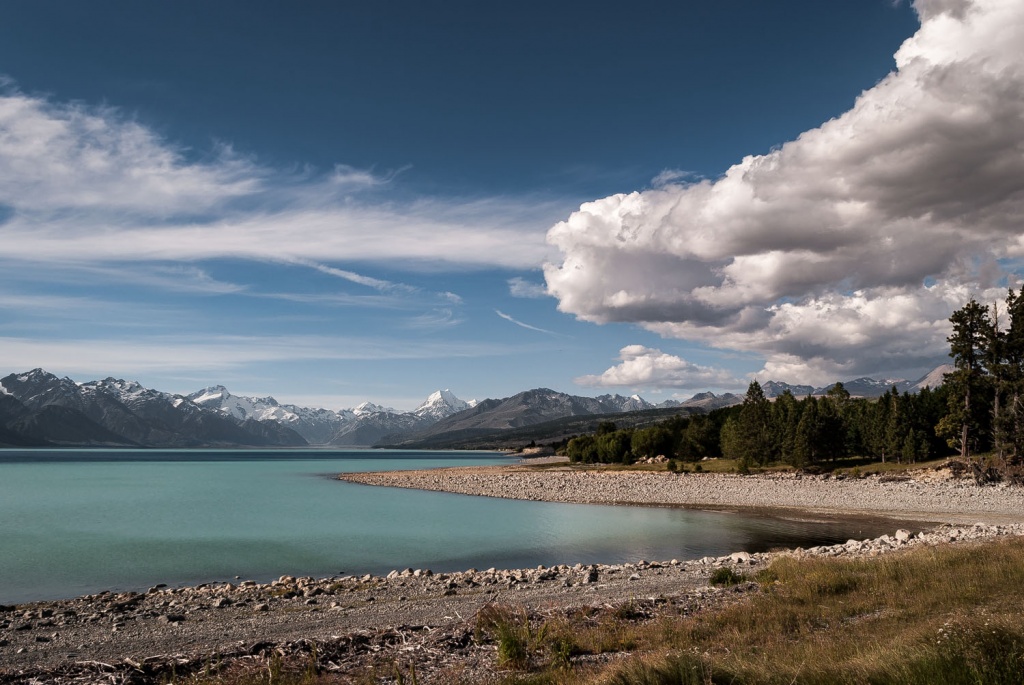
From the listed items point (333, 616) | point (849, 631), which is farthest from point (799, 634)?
point (333, 616)

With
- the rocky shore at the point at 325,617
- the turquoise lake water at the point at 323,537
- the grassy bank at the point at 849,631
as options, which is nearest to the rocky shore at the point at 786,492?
the turquoise lake water at the point at 323,537

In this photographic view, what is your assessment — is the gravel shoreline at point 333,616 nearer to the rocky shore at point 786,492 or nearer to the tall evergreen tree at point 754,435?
the rocky shore at point 786,492

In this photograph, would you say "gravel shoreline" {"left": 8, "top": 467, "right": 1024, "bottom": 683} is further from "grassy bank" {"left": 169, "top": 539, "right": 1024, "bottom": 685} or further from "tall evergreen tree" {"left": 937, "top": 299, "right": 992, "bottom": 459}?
"tall evergreen tree" {"left": 937, "top": 299, "right": 992, "bottom": 459}

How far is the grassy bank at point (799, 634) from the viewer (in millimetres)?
9344

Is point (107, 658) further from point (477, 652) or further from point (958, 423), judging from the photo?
point (958, 423)

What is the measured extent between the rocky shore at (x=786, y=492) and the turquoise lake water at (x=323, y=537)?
7.57 metres

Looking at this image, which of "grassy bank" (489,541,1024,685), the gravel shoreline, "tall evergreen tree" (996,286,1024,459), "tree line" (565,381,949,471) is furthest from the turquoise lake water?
"tree line" (565,381,949,471)

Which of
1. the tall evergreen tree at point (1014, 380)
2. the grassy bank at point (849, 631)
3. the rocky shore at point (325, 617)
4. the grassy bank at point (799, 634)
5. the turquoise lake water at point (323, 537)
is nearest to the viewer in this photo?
the grassy bank at point (849, 631)

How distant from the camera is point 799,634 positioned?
45.3 ft

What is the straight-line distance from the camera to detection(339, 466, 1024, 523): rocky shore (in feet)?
177

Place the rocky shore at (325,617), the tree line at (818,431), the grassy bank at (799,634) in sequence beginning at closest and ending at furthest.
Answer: the grassy bank at (799,634), the rocky shore at (325,617), the tree line at (818,431)

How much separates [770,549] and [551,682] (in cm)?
3191

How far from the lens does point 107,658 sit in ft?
52.3

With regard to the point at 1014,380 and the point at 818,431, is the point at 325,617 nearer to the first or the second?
the point at 1014,380
